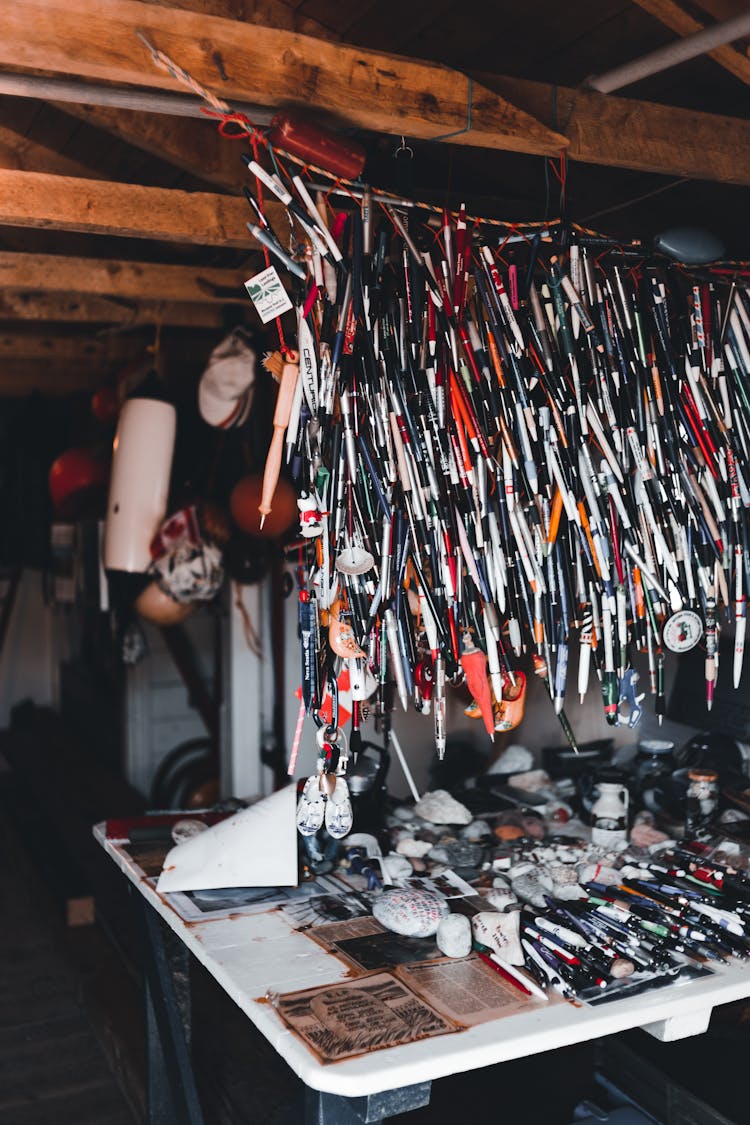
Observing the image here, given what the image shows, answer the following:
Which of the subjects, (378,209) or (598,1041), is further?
(598,1041)

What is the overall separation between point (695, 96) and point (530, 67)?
499 millimetres

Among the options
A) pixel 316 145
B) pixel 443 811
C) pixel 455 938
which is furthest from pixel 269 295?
pixel 443 811

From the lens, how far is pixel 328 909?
2400 millimetres

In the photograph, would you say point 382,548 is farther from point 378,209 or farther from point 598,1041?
point 598,1041

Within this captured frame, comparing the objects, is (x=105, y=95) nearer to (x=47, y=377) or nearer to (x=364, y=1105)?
(x=364, y=1105)

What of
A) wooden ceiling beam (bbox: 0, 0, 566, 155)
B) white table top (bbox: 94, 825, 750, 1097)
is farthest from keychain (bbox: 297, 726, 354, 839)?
wooden ceiling beam (bbox: 0, 0, 566, 155)

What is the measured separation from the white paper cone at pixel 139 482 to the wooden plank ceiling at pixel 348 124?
52 cm

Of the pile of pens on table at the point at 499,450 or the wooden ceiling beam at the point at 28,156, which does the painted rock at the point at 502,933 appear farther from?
the wooden ceiling beam at the point at 28,156

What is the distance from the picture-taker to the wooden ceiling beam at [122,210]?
2777mm

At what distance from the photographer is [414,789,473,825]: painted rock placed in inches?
116

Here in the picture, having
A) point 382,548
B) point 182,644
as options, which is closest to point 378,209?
point 382,548

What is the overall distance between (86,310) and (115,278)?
0.78 meters

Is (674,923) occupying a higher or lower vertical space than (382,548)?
lower

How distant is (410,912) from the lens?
2.25 metres
